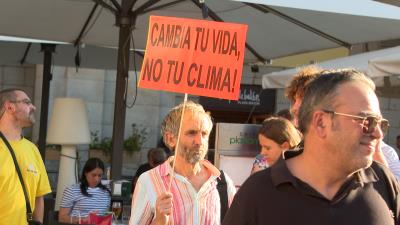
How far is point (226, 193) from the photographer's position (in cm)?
372

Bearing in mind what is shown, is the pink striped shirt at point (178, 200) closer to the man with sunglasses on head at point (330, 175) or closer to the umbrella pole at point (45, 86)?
the man with sunglasses on head at point (330, 175)

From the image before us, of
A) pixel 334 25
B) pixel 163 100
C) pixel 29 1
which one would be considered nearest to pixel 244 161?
pixel 334 25

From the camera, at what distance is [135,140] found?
1439 cm

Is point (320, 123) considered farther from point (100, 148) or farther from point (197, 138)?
point (100, 148)

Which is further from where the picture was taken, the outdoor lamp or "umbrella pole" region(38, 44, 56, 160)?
"umbrella pole" region(38, 44, 56, 160)

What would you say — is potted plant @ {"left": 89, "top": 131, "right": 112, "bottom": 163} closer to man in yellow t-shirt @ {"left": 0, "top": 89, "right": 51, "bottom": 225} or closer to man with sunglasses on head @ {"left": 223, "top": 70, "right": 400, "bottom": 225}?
man in yellow t-shirt @ {"left": 0, "top": 89, "right": 51, "bottom": 225}

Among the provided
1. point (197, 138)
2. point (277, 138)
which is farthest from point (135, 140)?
point (197, 138)

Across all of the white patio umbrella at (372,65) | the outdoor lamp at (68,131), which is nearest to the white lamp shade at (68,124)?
the outdoor lamp at (68,131)

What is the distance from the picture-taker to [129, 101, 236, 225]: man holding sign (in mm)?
3566

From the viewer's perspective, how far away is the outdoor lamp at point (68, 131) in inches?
349

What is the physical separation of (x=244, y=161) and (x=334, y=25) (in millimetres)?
2817

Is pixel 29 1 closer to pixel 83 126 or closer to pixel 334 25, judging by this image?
pixel 83 126

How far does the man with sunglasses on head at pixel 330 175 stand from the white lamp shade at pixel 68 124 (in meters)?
6.72

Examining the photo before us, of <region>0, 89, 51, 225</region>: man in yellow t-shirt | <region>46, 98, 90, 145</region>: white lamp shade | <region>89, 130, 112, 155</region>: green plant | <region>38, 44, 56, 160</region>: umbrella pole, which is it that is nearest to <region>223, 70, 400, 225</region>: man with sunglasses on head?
<region>0, 89, 51, 225</region>: man in yellow t-shirt
